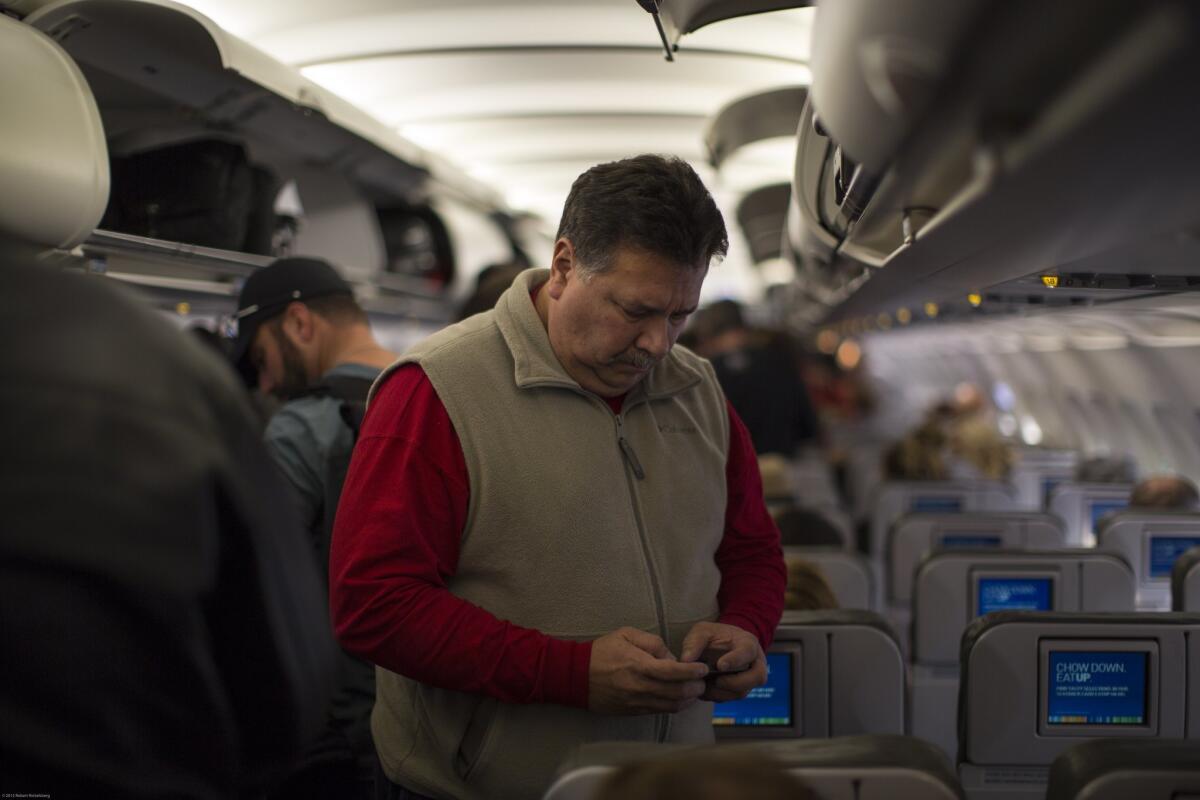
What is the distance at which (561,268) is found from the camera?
233 cm

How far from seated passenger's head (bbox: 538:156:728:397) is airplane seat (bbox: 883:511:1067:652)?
131 inches

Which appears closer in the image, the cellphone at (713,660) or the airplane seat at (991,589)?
the cellphone at (713,660)

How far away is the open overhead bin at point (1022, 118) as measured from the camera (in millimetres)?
1087

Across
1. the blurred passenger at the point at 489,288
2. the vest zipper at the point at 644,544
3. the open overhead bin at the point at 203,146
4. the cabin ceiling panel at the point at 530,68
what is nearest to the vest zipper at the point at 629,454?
the vest zipper at the point at 644,544

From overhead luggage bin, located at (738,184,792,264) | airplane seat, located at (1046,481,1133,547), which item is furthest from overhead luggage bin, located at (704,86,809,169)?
airplane seat, located at (1046,481,1133,547)

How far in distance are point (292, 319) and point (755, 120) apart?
88.4 inches

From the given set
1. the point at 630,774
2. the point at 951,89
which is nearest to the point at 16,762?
the point at 630,774

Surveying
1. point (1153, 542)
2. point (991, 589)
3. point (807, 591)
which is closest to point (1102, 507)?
point (1153, 542)

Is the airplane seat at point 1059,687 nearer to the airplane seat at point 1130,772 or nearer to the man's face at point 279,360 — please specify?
the airplane seat at point 1130,772

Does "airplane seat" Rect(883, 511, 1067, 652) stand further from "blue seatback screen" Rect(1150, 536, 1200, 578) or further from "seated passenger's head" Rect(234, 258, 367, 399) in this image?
"seated passenger's head" Rect(234, 258, 367, 399)

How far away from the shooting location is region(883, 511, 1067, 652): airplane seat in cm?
521

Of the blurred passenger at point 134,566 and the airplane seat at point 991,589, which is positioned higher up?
the blurred passenger at point 134,566

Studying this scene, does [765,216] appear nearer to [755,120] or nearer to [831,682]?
[755,120]

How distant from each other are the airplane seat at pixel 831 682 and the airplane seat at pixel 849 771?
49.7 inches
